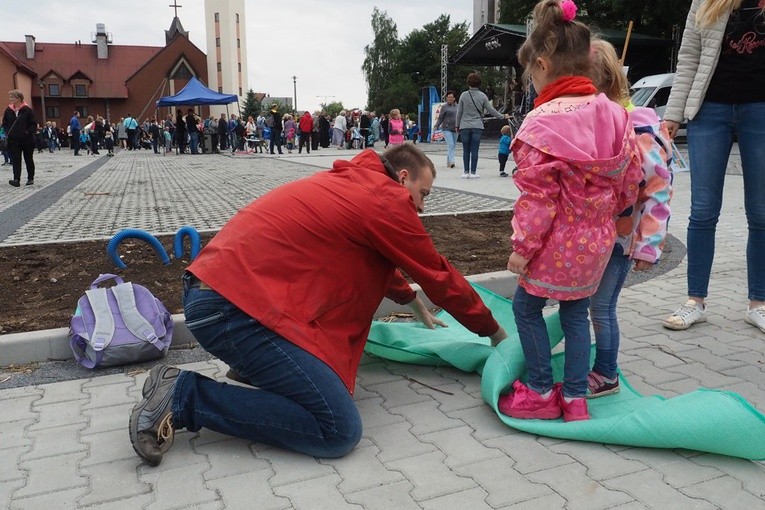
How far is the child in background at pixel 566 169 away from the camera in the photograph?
253 cm

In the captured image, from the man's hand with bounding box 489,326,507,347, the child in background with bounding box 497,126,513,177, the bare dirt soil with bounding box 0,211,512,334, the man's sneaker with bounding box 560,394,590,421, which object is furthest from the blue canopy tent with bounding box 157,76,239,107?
the man's sneaker with bounding box 560,394,590,421

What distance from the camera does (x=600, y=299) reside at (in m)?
2.98

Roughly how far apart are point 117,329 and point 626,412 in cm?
254

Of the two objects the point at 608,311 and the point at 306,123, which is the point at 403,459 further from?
the point at 306,123

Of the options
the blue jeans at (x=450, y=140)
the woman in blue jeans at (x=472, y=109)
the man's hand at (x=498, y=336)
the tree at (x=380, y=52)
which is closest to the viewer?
the man's hand at (x=498, y=336)

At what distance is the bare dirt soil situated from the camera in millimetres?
4406

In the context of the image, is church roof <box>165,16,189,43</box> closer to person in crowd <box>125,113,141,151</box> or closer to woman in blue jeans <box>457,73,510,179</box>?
person in crowd <box>125,113,141,151</box>

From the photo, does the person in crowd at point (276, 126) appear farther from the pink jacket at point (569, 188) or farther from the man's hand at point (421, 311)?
the pink jacket at point (569, 188)

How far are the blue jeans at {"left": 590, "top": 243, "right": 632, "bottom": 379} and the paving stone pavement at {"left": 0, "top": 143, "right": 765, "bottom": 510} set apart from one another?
34 cm

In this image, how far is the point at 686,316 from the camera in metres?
4.10

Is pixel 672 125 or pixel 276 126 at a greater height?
pixel 276 126

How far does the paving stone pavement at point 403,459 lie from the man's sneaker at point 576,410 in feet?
0.45

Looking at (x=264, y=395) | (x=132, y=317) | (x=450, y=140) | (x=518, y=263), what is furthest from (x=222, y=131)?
(x=518, y=263)

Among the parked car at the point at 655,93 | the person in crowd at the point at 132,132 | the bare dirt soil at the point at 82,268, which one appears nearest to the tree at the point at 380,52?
the person in crowd at the point at 132,132
